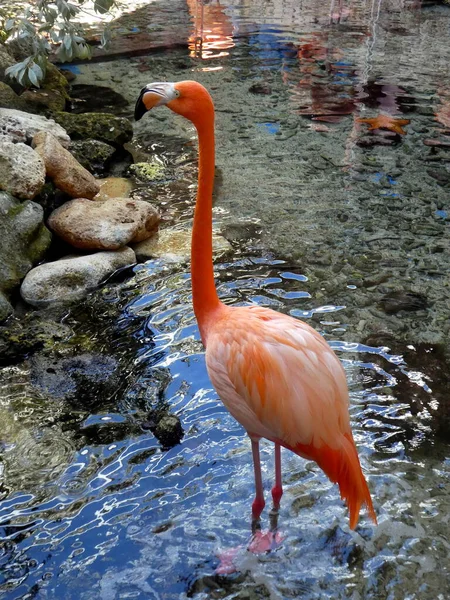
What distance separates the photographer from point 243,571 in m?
2.50

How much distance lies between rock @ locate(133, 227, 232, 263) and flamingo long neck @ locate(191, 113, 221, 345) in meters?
2.06

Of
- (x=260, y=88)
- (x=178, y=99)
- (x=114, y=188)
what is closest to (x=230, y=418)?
(x=178, y=99)

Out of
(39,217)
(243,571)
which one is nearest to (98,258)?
(39,217)

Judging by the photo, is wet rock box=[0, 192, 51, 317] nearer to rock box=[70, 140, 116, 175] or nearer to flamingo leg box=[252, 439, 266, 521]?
rock box=[70, 140, 116, 175]

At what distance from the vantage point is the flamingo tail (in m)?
2.33

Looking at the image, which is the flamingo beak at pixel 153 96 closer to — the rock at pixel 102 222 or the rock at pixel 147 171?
the rock at pixel 102 222

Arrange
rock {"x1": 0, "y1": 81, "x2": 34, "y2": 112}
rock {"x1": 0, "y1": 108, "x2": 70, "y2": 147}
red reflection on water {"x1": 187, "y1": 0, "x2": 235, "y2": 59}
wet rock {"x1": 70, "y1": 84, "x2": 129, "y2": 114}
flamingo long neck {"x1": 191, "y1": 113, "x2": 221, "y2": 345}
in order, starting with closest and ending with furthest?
flamingo long neck {"x1": 191, "y1": 113, "x2": 221, "y2": 345}
rock {"x1": 0, "y1": 108, "x2": 70, "y2": 147}
rock {"x1": 0, "y1": 81, "x2": 34, "y2": 112}
wet rock {"x1": 70, "y1": 84, "x2": 129, "y2": 114}
red reflection on water {"x1": 187, "y1": 0, "x2": 235, "y2": 59}

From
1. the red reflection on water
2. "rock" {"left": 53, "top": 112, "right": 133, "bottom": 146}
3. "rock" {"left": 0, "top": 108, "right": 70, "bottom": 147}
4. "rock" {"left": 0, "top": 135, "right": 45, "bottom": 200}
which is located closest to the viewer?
"rock" {"left": 0, "top": 135, "right": 45, "bottom": 200}

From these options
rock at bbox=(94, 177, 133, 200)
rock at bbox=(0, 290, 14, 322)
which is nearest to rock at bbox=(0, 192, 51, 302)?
rock at bbox=(0, 290, 14, 322)

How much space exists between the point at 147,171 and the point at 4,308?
252 centimetres

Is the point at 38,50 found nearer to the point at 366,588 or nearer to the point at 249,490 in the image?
the point at 249,490

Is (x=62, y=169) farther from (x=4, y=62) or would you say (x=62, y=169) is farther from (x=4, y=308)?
(x=4, y=62)

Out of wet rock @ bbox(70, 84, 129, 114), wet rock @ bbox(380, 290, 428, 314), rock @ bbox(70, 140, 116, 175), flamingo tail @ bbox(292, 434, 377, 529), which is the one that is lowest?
wet rock @ bbox(380, 290, 428, 314)

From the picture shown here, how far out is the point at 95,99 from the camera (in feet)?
26.4
